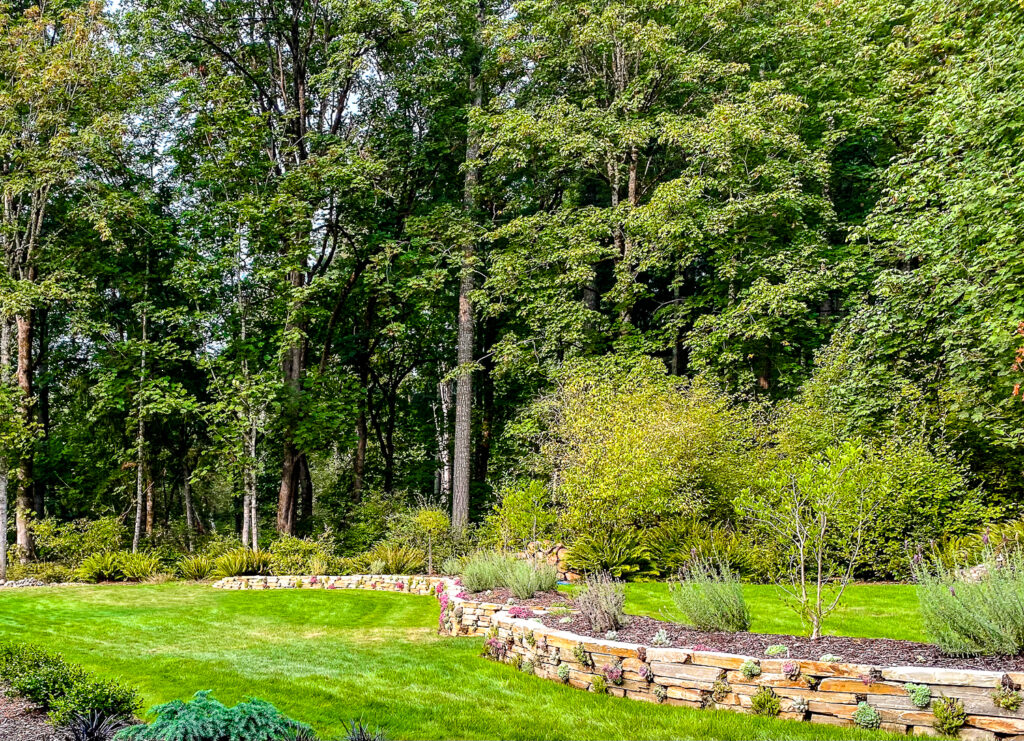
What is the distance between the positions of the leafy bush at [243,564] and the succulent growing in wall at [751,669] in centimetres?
973

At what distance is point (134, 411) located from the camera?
13648mm

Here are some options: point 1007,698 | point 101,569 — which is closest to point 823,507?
point 1007,698

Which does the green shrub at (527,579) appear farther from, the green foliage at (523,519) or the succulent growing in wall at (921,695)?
the succulent growing in wall at (921,695)

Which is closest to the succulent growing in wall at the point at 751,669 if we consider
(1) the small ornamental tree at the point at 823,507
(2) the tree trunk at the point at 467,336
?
(1) the small ornamental tree at the point at 823,507

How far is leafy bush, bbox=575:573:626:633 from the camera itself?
545 centimetres

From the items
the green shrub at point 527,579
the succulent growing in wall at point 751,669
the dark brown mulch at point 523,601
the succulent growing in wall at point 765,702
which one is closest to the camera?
the succulent growing in wall at point 765,702

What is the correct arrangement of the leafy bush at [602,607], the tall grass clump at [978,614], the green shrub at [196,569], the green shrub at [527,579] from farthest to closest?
the green shrub at [196,569] < the green shrub at [527,579] < the leafy bush at [602,607] < the tall grass clump at [978,614]

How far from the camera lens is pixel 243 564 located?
1151 cm

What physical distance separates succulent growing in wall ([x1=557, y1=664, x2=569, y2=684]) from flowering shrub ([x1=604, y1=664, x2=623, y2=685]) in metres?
0.39

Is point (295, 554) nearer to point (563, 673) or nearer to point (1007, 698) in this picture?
point (563, 673)

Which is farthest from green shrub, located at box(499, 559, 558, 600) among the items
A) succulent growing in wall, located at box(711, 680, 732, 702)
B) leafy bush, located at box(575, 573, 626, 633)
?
succulent growing in wall, located at box(711, 680, 732, 702)

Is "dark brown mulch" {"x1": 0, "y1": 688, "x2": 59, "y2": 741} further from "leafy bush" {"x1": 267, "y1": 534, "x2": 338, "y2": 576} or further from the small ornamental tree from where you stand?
"leafy bush" {"x1": 267, "y1": 534, "x2": 338, "y2": 576}

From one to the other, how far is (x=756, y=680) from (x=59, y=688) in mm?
4445

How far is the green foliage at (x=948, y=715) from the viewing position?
356 centimetres
